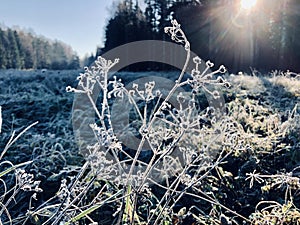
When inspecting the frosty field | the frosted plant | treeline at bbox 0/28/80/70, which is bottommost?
the frosty field

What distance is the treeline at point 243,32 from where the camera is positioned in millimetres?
9977

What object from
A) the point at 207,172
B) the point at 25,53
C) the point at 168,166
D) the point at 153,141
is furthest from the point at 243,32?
the point at 25,53

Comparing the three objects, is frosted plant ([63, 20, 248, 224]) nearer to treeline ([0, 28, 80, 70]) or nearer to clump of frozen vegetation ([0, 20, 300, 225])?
clump of frozen vegetation ([0, 20, 300, 225])

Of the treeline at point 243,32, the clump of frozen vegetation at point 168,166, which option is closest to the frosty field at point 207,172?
the clump of frozen vegetation at point 168,166

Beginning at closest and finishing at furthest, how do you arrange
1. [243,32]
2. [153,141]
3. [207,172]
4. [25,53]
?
1. [207,172]
2. [153,141]
3. [243,32]
4. [25,53]

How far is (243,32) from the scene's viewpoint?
10.6 metres

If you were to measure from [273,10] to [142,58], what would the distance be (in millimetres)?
4994

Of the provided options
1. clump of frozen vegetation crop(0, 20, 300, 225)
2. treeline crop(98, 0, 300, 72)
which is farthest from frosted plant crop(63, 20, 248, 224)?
treeline crop(98, 0, 300, 72)

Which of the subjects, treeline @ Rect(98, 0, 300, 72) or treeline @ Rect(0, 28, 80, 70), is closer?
treeline @ Rect(98, 0, 300, 72)

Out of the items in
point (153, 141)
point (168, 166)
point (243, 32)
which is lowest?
point (168, 166)

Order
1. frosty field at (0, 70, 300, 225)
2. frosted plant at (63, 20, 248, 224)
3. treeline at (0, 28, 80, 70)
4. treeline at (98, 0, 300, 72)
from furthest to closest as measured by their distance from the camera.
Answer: treeline at (0, 28, 80, 70), treeline at (98, 0, 300, 72), frosty field at (0, 70, 300, 225), frosted plant at (63, 20, 248, 224)

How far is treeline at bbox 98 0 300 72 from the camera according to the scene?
32.7 feet

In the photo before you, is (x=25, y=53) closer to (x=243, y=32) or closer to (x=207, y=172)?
(x=243, y=32)

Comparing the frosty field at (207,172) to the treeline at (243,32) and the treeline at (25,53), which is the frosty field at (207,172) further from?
the treeline at (25,53)
